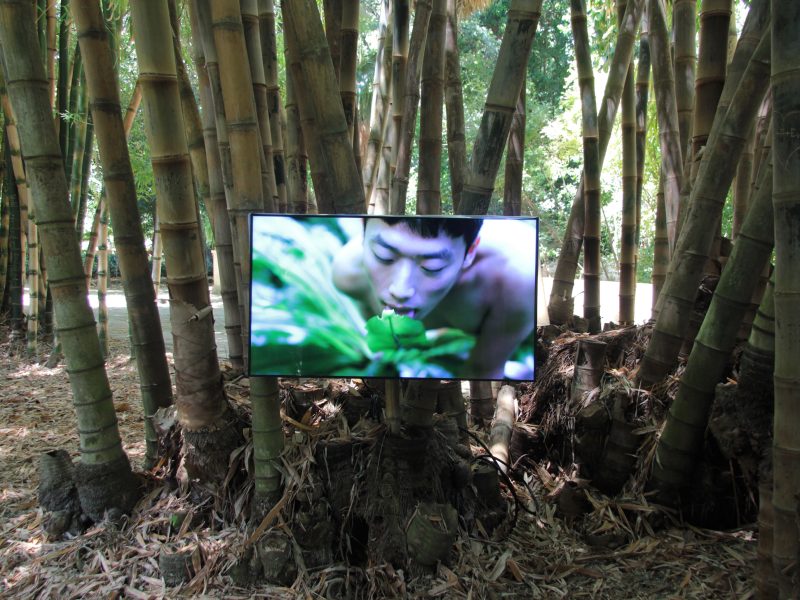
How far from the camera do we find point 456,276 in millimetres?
1897

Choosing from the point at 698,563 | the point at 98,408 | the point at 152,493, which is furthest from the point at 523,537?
the point at 98,408

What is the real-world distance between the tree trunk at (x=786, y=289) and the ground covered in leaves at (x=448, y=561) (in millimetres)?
462

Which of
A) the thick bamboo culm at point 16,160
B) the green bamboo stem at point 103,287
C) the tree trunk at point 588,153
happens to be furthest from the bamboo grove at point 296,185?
the green bamboo stem at point 103,287

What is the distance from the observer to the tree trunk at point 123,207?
7.86 feet

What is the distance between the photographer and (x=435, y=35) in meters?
2.66

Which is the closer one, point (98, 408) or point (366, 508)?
point (366, 508)

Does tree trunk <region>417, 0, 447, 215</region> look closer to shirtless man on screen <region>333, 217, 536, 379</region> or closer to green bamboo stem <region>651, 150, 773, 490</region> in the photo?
shirtless man on screen <region>333, 217, 536, 379</region>

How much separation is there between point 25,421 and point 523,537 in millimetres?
3160

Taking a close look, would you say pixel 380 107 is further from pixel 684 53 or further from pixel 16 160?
pixel 16 160

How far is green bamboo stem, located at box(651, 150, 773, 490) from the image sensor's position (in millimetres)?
2094

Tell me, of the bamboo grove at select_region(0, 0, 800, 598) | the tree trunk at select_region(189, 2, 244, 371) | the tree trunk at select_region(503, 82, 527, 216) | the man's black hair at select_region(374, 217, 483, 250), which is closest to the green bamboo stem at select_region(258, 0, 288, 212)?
the bamboo grove at select_region(0, 0, 800, 598)

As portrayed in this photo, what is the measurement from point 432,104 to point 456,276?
3.38 feet

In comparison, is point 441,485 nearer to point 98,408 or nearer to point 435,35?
point 98,408

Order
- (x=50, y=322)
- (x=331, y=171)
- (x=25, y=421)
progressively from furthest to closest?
(x=50, y=322)
(x=25, y=421)
(x=331, y=171)
